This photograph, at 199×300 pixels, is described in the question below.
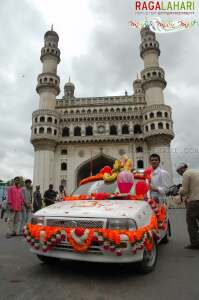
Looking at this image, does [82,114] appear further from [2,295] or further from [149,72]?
[2,295]

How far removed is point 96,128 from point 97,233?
115 ft

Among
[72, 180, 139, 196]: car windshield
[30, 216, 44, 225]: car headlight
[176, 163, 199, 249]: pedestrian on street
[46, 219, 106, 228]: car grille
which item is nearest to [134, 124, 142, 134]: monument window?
[176, 163, 199, 249]: pedestrian on street

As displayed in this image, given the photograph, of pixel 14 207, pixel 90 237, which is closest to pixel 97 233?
pixel 90 237

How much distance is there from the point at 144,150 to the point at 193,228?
105ft

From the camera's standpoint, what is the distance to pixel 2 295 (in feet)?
9.11

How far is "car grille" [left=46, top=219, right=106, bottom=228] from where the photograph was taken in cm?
331

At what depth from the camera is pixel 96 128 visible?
1495 inches

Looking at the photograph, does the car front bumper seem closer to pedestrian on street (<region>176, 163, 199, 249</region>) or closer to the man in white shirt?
the man in white shirt

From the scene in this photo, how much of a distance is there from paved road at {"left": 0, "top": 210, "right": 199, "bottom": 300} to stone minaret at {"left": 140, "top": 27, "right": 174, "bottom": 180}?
31.1 metres

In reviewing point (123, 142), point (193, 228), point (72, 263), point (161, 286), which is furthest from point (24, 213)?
point (123, 142)

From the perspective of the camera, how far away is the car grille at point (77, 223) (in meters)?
3.31

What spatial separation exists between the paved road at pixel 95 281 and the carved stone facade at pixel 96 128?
30866mm

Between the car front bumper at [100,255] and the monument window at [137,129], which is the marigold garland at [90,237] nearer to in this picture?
the car front bumper at [100,255]

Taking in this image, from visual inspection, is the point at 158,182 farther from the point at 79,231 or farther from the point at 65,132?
the point at 65,132
